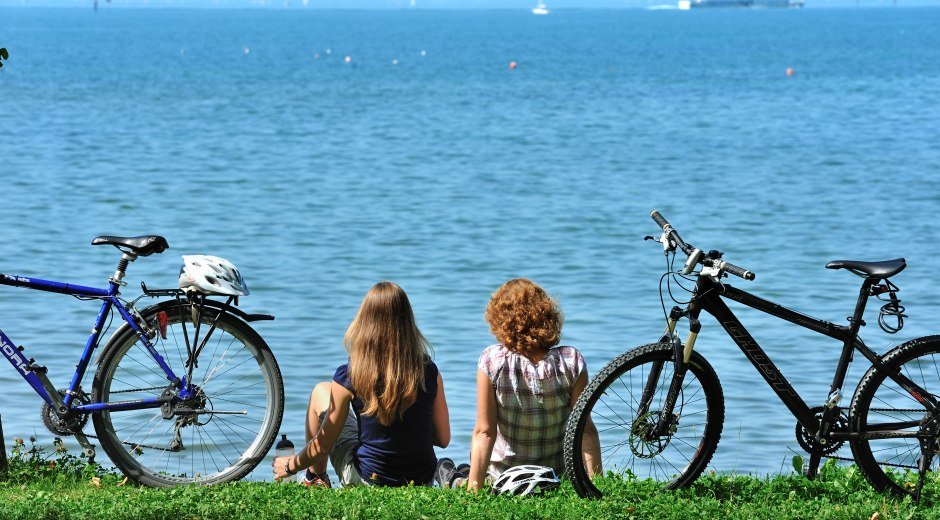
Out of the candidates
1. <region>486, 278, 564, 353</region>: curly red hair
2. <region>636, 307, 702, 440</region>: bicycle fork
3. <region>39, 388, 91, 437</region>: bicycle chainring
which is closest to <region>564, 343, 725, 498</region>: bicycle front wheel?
<region>636, 307, 702, 440</region>: bicycle fork

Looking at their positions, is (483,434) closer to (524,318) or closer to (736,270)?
(524,318)

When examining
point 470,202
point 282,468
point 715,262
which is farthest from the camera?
point 470,202

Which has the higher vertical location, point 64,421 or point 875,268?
point 875,268

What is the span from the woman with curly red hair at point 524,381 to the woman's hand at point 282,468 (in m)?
0.83

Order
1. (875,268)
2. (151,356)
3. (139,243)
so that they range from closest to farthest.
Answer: (875,268), (139,243), (151,356)

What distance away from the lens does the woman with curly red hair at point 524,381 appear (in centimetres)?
596

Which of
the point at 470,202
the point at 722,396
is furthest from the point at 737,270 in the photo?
the point at 470,202

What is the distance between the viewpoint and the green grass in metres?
5.26

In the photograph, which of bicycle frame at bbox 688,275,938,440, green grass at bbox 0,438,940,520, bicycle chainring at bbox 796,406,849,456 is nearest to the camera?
green grass at bbox 0,438,940,520

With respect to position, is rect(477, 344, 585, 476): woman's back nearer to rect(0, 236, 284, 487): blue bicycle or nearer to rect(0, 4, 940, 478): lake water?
rect(0, 236, 284, 487): blue bicycle

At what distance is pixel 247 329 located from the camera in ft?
20.4

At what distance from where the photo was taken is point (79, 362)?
20.2ft

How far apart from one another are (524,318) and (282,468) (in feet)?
4.66

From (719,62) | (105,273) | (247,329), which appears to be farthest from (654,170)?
(719,62)
